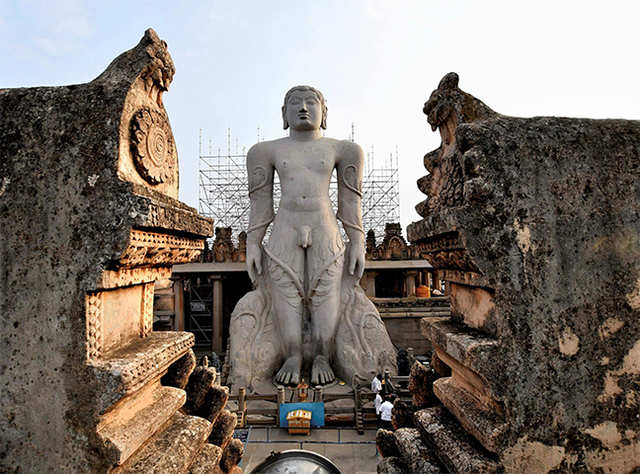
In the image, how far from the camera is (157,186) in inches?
83.5

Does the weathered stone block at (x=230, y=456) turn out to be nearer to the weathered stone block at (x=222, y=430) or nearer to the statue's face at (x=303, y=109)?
the weathered stone block at (x=222, y=430)

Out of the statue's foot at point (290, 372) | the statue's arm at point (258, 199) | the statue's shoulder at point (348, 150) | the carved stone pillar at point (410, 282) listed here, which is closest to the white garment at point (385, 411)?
the statue's foot at point (290, 372)

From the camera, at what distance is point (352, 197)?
22.0 feet

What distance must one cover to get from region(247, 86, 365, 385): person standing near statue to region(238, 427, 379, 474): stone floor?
5.00 feet

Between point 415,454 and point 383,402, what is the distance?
280 cm

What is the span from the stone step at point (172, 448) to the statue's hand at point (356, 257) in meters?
4.60

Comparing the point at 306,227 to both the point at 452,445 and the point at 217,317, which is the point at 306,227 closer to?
the point at 452,445

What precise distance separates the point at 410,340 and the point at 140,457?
762 centimetres

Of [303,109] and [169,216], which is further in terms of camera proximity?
[303,109]

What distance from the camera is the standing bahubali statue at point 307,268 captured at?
20.1 ft

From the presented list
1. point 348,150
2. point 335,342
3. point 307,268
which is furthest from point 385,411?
point 348,150

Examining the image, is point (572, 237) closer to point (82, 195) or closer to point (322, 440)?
point (82, 195)

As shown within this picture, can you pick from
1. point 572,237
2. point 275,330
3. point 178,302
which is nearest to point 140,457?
point 572,237

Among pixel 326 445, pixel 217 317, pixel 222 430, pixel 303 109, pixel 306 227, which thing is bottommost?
pixel 326 445
